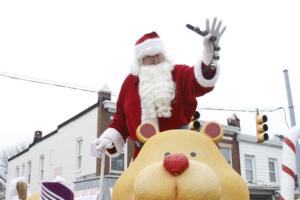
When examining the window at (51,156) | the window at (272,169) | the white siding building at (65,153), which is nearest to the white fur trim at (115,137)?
the white siding building at (65,153)

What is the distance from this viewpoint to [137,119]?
305 centimetres

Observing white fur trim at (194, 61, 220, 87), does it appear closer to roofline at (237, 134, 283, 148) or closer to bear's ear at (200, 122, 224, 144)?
bear's ear at (200, 122, 224, 144)

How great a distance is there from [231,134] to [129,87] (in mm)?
18052

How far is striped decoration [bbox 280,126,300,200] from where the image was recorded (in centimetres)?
258

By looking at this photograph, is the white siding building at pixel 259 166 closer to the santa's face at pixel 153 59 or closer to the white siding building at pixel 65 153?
the white siding building at pixel 65 153

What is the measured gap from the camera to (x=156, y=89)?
2986 mm

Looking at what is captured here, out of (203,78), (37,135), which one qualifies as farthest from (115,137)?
(37,135)

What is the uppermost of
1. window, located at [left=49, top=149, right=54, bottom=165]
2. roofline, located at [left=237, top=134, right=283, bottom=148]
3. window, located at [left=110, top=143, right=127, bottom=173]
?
roofline, located at [left=237, top=134, right=283, bottom=148]

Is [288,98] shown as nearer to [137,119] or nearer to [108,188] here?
[108,188]

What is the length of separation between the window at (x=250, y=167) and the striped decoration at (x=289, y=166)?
1855 cm

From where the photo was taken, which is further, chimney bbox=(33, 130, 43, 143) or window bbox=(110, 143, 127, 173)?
chimney bbox=(33, 130, 43, 143)

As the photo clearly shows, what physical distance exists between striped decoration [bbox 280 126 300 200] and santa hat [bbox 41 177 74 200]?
1.33m

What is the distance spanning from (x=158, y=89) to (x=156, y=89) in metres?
0.01

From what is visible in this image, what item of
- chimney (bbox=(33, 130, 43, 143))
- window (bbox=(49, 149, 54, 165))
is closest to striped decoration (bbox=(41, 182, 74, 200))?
window (bbox=(49, 149, 54, 165))
